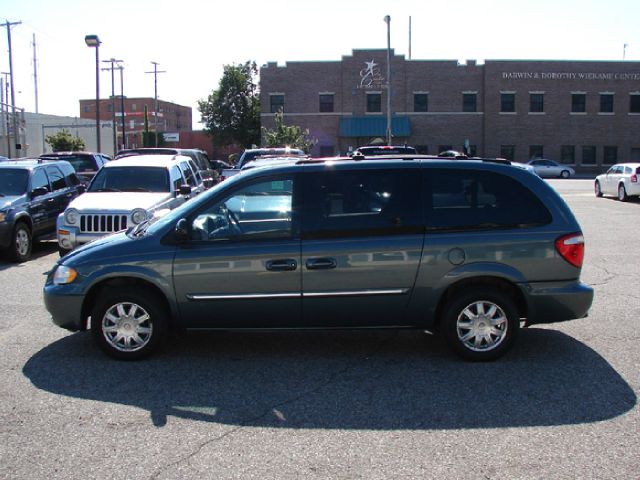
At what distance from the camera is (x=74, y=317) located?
19.5ft

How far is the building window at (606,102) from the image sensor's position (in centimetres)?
5309

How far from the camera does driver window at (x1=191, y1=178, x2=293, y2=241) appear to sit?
581cm

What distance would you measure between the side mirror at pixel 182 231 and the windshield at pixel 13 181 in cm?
808

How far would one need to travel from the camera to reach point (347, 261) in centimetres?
570

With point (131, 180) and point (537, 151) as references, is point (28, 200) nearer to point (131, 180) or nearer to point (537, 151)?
point (131, 180)

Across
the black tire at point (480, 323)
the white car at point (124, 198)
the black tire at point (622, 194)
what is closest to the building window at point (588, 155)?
the black tire at point (622, 194)

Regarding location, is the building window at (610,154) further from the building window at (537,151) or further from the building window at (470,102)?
the building window at (470,102)

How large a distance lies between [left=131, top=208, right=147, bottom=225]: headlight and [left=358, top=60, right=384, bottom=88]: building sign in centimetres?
4446

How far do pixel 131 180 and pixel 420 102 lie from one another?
4394cm

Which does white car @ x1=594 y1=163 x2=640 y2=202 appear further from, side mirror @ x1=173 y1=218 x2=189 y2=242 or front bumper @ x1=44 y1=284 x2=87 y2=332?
front bumper @ x1=44 y1=284 x2=87 y2=332

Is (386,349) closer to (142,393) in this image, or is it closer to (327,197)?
(327,197)

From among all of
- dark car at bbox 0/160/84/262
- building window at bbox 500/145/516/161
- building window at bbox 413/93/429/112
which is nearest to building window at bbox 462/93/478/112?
building window at bbox 413/93/429/112

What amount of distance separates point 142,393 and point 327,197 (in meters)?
2.24

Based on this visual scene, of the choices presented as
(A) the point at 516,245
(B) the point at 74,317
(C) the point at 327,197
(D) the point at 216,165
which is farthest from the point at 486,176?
(D) the point at 216,165
